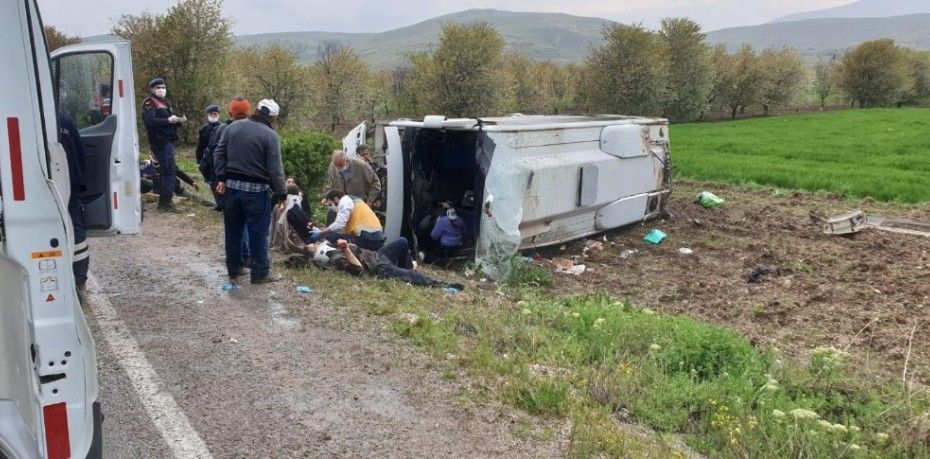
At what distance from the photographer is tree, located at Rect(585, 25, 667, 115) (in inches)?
1483

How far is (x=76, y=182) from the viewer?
526cm

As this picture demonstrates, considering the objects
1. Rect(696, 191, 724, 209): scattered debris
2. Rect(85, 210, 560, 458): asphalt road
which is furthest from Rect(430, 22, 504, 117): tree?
Rect(85, 210, 560, 458): asphalt road

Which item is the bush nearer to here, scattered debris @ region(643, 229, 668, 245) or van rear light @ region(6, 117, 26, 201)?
scattered debris @ region(643, 229, 668, 245)

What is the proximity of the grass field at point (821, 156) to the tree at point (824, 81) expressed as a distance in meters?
22.8

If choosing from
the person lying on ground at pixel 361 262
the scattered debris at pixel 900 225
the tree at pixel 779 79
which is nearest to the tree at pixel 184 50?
the person lying on ground at pixel 361 262

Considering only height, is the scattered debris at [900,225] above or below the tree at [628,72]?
below

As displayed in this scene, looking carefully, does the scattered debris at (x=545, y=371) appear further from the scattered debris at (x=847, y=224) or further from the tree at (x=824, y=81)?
the tree at (x=824, y=81)

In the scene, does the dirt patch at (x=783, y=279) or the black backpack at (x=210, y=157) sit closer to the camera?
the dirt patch at (x=783, y=279)

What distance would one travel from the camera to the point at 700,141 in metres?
28.0

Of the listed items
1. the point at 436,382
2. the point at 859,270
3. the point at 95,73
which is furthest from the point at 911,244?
the point at 95,73

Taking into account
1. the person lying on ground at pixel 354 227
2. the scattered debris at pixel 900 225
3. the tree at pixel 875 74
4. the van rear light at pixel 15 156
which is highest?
the tree at pixel 875 74

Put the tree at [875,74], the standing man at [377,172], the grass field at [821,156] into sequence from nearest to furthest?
1. the standing man at [377,172]
2. the grass field at [821,156]
3. the tree at [875,74]

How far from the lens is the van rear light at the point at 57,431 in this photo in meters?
2.69

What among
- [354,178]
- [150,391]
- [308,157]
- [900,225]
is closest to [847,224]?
[900,225]
